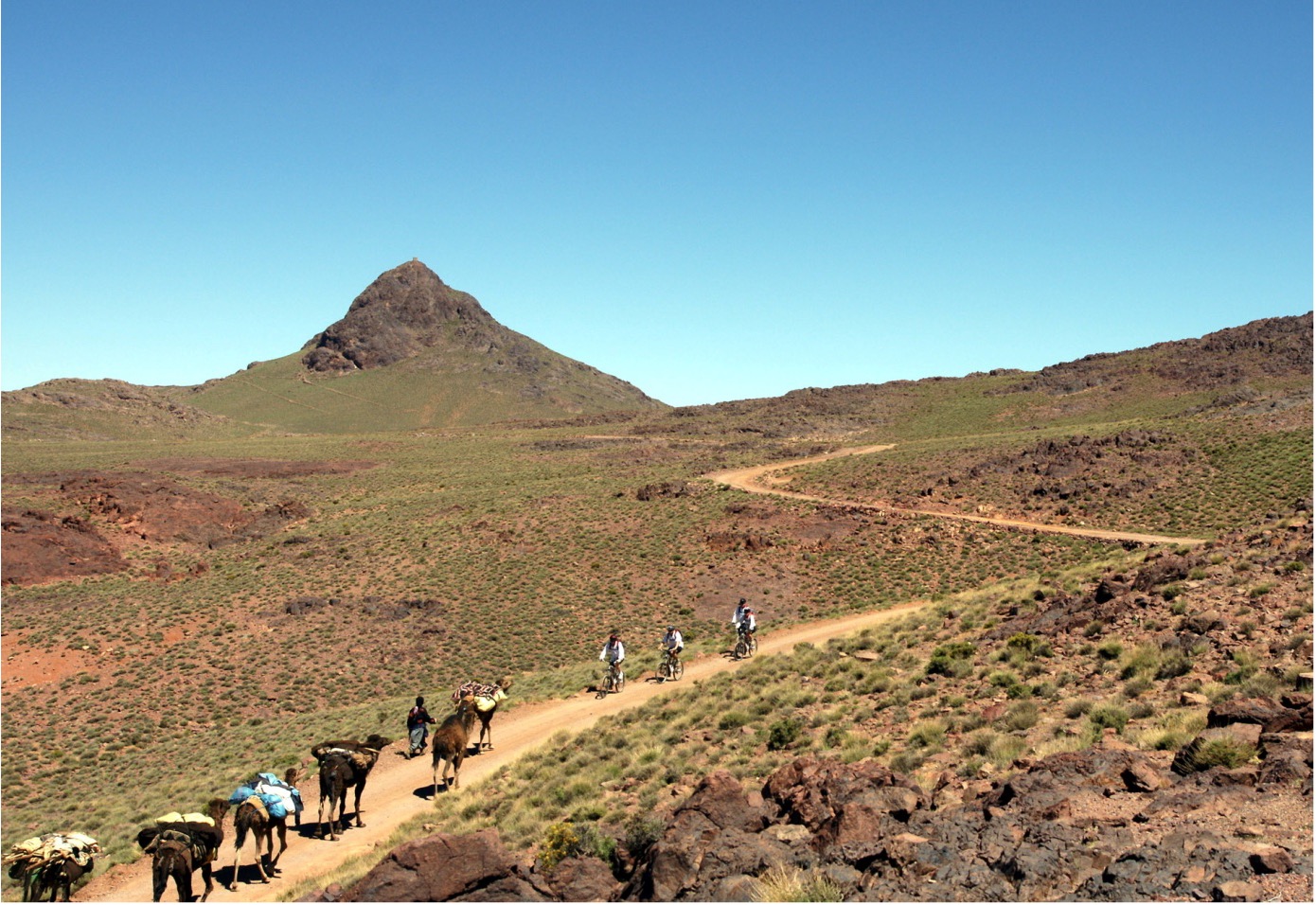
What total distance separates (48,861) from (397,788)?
6.06 m

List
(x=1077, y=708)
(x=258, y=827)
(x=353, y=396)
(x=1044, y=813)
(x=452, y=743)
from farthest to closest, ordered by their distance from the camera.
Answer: (x=353, y=396)
(x=452, y=743)
(x=258, y=827)
(x=1077, y=708)
(x=1044, y=813)

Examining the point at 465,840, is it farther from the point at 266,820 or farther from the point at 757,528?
the point at 757,528

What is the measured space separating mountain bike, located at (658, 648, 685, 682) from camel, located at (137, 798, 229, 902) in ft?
43.0

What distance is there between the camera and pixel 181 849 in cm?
1136

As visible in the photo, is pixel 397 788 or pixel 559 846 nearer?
pixel 559 846

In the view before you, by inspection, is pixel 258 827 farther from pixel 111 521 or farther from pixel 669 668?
pixel 111 521

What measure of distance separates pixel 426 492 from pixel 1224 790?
60.1m

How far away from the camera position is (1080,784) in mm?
9219

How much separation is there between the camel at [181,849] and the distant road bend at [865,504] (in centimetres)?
2205

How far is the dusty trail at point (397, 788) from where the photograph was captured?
12.9 metres

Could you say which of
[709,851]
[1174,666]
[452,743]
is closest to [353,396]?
[452,743]

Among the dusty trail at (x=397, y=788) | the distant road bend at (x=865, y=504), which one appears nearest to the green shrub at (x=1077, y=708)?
the dusty trail at (x=397, y=788)

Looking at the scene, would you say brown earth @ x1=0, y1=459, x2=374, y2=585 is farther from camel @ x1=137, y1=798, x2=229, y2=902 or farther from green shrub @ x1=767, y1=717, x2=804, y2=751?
green shrub @ x1=767, y1=717, x2=804, y2=751

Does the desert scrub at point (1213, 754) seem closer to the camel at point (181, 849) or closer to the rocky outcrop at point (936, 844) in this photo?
the rocky outcrop at point (936, 844)
